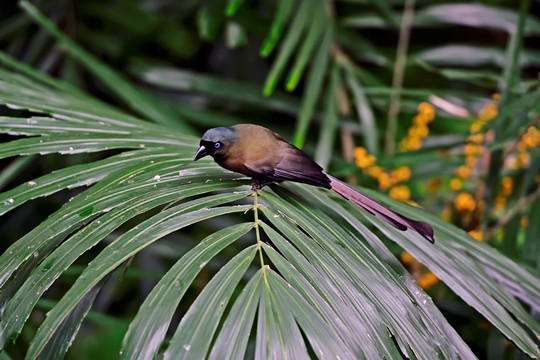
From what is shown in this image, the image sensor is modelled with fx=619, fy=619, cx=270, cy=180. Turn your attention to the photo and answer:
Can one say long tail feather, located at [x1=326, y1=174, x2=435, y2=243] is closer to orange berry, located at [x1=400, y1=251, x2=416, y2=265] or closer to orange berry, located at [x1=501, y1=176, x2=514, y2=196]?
orange berry, located at [x1=400, y1=251, x2=416, y2=265]

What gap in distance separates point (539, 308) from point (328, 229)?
39cm

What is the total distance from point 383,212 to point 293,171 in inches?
5.3

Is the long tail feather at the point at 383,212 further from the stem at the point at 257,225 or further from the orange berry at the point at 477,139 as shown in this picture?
the orange berry at the point at 477,139

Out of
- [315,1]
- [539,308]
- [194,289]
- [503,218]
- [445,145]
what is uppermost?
[315,1]

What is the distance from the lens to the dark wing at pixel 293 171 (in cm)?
85

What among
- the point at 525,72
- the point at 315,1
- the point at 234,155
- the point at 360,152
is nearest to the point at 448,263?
the point at 234,155

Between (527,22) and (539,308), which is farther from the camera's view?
(527,22)

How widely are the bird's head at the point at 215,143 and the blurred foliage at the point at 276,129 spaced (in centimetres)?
4

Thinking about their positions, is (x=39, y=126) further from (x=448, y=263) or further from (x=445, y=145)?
(x=445, y=145)

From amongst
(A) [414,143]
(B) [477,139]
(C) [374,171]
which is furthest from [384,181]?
(B) [477,139]

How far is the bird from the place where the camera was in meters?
0.85

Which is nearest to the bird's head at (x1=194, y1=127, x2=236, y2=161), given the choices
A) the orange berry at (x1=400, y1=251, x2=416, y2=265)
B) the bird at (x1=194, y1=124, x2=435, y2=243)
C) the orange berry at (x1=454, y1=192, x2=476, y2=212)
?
the bird at (x1=194, y1=124, x2=435, y2=243)

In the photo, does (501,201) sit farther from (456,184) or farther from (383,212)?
(383,212)

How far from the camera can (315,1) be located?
5.77 feet
